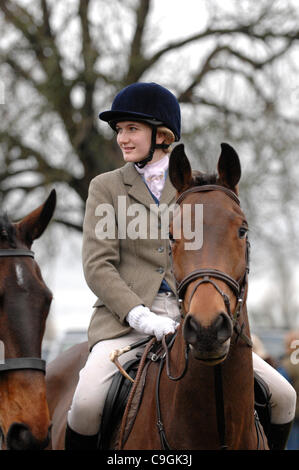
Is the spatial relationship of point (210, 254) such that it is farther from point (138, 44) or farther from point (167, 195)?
point (138, 44)

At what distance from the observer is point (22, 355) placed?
162 inches

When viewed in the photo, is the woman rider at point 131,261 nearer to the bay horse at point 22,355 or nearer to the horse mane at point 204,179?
the bay horse at point 22,355

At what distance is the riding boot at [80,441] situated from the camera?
4.39 m

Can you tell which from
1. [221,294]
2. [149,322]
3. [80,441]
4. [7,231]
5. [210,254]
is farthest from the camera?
[7,231]

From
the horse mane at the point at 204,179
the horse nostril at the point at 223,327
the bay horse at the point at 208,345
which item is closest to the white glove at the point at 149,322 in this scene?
the bay horse at the point at 208,345

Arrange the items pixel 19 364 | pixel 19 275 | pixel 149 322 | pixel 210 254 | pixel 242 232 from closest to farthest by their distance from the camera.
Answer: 1. pixel 210 254
2. pixel 242 232
3. pixel 19 364
4. pixel 149 322
5. pixel 19 275

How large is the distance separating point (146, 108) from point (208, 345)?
2.00 meters

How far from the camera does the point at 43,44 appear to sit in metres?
15.2

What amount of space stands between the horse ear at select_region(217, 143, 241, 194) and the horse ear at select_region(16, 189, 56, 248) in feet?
4.72

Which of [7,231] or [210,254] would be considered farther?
[7,231]

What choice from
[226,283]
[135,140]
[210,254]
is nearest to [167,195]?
[135,140]

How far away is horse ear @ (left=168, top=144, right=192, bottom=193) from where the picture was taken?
3.93m

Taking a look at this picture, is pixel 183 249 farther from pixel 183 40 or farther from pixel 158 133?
pixel 183 40
